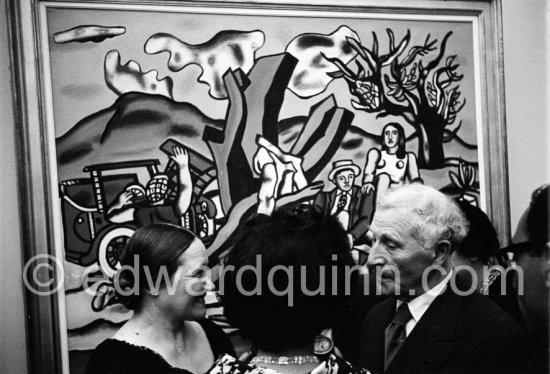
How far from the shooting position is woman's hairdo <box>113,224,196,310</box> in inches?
79.6

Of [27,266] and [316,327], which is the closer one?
[316,327]

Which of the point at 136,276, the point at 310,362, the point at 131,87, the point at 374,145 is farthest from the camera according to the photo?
the point at 374,145

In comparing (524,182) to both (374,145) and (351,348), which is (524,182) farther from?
(351,348)

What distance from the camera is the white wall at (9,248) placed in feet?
7.64

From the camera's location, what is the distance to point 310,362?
4.49 feet

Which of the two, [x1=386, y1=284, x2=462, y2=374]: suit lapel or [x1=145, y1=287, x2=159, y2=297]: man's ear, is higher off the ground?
[x1=145, y1=287, x2=159, y2=297]: man's ear

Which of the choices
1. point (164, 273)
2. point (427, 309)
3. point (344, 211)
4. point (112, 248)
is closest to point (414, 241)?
point (427, 309)

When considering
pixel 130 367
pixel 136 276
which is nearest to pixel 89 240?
pixel 136 276

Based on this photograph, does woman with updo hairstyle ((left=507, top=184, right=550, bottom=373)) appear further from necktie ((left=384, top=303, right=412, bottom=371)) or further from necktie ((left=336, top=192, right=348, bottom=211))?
necktie ((left=336, top=192, right=348, bottom=211))

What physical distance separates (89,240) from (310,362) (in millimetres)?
1405

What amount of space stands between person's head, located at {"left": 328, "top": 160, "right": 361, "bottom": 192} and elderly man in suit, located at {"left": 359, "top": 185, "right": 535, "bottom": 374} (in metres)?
0.57

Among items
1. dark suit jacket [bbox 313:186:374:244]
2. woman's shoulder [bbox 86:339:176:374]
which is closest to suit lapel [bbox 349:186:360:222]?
dark suit jacket [bbox 313:186:374:244]

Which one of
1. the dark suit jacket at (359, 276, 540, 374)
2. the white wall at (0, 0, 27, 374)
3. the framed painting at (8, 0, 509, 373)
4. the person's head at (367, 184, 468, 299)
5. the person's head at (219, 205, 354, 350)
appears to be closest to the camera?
the person's head at (219, 205, 354, 350)

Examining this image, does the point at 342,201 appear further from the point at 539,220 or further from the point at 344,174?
the point at 539,220
